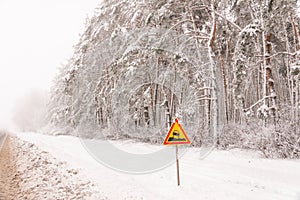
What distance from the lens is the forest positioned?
9.91 m

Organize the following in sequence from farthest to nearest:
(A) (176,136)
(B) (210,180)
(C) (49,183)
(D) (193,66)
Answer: (D) (193,66)
(C) (49,183)
(B) (210,180)
(A) (176,136)

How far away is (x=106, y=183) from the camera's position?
262 inches

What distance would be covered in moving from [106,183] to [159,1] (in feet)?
37.7

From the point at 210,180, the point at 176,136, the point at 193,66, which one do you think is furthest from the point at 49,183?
the point at 193,66

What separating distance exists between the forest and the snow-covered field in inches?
67.0

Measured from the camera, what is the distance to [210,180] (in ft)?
21.1

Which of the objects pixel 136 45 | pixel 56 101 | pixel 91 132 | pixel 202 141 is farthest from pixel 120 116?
pixel 56 101

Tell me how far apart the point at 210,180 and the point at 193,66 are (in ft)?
26.8

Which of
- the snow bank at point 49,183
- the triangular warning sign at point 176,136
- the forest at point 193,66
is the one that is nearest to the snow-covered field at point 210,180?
the snow bank at point 49,183

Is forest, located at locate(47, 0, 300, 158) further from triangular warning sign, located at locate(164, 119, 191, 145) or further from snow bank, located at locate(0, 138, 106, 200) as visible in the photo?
snow bank, located at locate(0, 138, 106, 200)

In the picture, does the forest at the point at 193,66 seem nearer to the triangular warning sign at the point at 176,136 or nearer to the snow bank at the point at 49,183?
the triangular warning sign at the point at 176,136

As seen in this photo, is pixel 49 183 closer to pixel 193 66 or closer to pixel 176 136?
pixel 176 136

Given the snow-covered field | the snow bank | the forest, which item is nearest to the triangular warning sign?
the snow-covered field

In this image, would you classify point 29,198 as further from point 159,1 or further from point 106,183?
point 159,1
